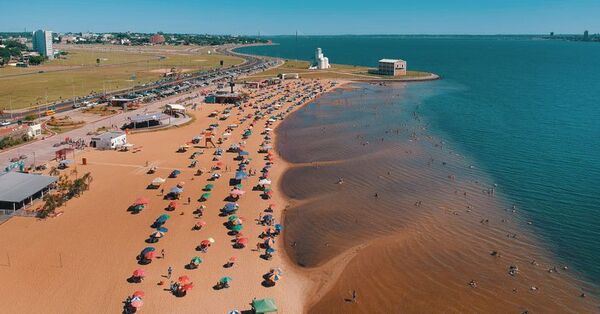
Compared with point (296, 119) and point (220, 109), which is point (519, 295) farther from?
point (220, 109)

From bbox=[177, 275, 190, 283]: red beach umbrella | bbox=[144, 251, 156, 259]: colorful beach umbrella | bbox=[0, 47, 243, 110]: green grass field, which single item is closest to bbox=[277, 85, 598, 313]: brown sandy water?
bbox=[177, 275, 190, 283]: red beach umbrella

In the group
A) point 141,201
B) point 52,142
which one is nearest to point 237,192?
point 141,201

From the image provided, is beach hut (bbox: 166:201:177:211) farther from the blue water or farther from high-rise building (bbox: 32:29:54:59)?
high-rise building (bbox: 32:29:54:59)

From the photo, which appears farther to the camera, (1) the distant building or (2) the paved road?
(1) the distant building

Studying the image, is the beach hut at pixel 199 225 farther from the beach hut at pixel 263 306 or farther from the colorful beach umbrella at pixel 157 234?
the beach hut at pixel 263 306

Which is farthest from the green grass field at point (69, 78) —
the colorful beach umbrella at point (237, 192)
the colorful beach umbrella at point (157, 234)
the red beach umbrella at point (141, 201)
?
the colorful beach umbrella at point (157, 234)

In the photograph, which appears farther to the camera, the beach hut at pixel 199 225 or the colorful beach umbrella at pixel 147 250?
the beach hut at pixel 199 225

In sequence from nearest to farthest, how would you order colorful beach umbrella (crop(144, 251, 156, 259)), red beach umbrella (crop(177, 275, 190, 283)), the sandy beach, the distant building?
the sandy beach, red beach umbrella (crop(177, 275, 190, 283)), colorful beach umbrella (crop(144, 251, 156, 259)), the distant building
